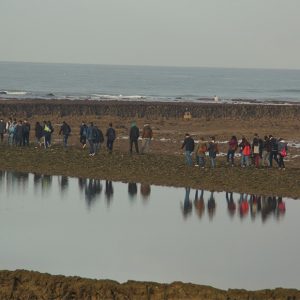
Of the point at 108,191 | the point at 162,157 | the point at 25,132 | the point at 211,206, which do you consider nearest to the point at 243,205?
the point at 211,206

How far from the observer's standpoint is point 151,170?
1526 inches

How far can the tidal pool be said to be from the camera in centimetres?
2166

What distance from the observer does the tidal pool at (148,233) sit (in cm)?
2166

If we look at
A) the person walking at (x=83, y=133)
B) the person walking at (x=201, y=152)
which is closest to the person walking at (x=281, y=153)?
the person walking at (x=201, y=152)

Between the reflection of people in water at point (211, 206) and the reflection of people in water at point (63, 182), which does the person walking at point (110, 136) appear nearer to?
the reflection of people in water at point (63, 182)

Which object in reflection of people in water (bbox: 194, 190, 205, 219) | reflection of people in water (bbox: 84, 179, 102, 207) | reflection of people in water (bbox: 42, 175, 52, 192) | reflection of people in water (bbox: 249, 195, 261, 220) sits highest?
reflection of people in water (bbox: 249, 195, 261, 220)

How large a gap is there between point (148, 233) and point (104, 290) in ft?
30.5

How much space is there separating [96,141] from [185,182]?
7.21 metres

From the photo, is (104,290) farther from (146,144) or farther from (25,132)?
(25,132)

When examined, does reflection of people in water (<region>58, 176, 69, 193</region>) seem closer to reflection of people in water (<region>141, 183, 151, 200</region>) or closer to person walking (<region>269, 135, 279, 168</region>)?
reflection of people in water (<region>141, 183, 151, 200</region>)

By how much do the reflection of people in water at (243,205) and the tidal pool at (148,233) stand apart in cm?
3

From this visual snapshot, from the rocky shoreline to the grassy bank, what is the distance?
17.6 meters

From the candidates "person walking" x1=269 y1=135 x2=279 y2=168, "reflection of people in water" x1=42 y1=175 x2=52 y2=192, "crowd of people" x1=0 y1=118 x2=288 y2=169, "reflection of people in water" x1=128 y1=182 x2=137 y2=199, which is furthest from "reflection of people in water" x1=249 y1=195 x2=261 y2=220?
"reflection of people in water" x1=42 y1=175 x2=52 y2=192

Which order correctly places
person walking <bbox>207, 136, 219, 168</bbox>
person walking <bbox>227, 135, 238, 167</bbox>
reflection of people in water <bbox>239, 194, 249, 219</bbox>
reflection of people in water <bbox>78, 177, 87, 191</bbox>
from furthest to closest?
1. person walking <bbox>227, 135, 238, 167</bbox>
2. person walking <bbox>207, 136, 219, 168</bbox>
3. reflection of people in water <bbox>78, 177, 87, 191</bbox>
4. reflection of people in water <bbox>239, 194, 249, 219</bbox>
